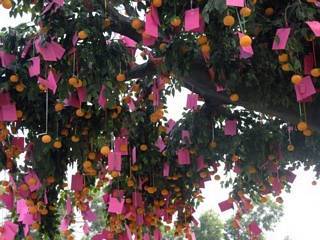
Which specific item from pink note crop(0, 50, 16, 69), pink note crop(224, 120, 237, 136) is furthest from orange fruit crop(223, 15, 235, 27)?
pink note crop(224, 120, 237, 136)

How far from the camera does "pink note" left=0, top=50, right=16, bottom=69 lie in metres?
2.96

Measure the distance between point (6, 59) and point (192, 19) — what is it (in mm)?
1268

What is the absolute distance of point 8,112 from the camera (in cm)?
295

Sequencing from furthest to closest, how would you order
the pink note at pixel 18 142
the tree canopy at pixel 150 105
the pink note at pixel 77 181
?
the pink note at pixel 77 181
the pink note at pixel 18 142
the tree canopy at pixel 150 105

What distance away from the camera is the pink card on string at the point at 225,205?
4.28 m

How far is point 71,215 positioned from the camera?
4086 millimetres

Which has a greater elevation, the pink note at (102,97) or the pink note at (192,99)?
the pink note at (192,99)

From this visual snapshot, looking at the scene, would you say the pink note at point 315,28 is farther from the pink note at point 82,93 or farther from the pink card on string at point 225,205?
the pink card on string at point 225,205

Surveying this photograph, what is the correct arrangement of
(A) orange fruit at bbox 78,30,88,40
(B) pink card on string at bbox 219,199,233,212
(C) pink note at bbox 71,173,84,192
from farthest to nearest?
(B) pink card on string at bbox 219,199,233,212 < (C) pink note at bbox 71,173,84,192 < (A) orange fruit at bbox 78,30,88,40

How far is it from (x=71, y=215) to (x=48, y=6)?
1.85m

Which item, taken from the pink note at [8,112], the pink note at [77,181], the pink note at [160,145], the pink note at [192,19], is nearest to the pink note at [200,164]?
A: the pink note at [160,145]

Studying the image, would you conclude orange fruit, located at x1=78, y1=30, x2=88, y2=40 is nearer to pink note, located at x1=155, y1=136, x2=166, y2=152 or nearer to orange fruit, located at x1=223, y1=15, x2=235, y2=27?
orange fruit, located at x1=223, y1=15, x2=235, y2=27

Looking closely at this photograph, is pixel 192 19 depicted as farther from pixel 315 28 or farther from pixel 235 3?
pixel 315 28

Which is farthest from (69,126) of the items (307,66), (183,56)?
(307,66)
